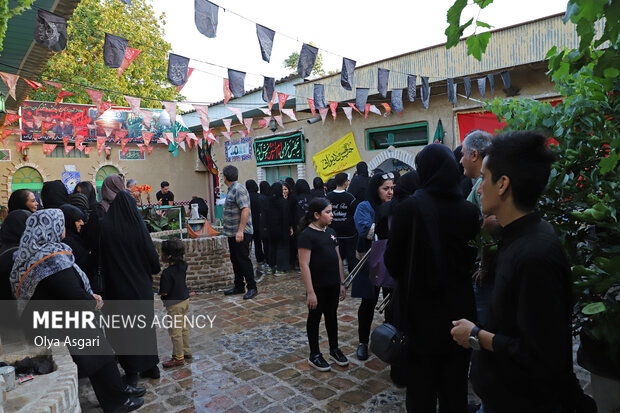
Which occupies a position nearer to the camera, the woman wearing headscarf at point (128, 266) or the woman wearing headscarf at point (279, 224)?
the woman wearing headscarf at point (128, 266)

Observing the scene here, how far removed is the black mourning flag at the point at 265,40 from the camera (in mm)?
6066

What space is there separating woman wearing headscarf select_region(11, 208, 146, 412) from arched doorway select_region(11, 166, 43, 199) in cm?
1789

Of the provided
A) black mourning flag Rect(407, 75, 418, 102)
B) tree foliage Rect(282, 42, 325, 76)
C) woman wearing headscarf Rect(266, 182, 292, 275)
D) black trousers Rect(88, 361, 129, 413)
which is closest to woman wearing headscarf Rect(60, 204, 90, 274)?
black trousers Rect(88, 361, 129, 413)

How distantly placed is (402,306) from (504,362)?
2.38 ft

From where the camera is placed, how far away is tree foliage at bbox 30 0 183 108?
19172mm

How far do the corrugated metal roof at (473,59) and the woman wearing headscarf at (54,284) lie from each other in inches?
299

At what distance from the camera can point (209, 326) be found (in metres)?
5.24

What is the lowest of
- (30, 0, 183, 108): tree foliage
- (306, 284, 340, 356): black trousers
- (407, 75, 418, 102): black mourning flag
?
(306, 284, 340, 356): black trousers

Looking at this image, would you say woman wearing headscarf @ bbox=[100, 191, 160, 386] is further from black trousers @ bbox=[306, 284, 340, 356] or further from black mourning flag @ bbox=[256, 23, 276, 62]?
black mourning flag @ bbox=[256, 23, 276, 62]

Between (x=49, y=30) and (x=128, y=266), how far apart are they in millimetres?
3225

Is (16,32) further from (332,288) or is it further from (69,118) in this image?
(69,118)

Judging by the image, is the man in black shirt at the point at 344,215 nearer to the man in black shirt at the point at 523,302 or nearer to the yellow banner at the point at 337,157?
the man in black shirt at the point at 523,302

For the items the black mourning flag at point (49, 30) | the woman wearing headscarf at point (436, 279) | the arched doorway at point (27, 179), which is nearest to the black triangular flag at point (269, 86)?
the black mourning flag at point (49, 30)

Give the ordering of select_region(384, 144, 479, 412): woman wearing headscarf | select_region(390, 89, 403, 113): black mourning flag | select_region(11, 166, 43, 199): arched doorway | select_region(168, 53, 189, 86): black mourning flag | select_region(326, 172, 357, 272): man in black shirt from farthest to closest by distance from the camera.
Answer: select_region(11, 166, 43, 199): arched doorway < select_region(390, 89, 403, 113): black mourning flag < select_region(168, 53, 189, 86): black mourning flag < select_region(326, 172, 357, 272): man in black shirt < select_region(384, 144, 479, 412): woman wearing headscarf
